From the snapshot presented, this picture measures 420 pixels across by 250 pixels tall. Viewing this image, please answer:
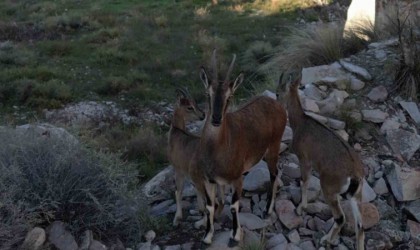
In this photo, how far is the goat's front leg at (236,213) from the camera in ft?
19.4

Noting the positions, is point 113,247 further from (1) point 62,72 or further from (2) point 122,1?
(2) point 122,1

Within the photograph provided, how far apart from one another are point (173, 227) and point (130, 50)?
10109 millimetres

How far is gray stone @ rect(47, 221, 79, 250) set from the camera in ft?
18.7

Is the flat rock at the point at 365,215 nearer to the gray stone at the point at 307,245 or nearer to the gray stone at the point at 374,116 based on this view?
the gray stone at the point at 307,245

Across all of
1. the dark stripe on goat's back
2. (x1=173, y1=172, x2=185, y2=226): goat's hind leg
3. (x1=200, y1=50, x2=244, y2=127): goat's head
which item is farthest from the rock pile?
(x1=200, y1=50, x2=244, y2=127): goat's head

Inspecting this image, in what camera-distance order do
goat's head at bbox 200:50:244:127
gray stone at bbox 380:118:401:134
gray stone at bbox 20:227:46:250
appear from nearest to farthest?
goat's head at bbox 200:50:244:127 < gray stone at bbox 20:227:46:250 < gray stone at bbox 380:118:401:134

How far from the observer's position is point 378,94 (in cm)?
931

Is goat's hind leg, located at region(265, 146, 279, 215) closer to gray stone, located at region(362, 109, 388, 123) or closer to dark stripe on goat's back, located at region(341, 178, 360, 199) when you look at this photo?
dark stripe on goat's back, located at region(341, 178, 360, 199)

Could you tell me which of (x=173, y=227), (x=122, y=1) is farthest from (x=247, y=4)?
(x=173, y=227)

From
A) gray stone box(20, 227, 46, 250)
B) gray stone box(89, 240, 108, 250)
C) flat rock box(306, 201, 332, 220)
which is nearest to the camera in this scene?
gray stone box(20, 227, 46, 250)

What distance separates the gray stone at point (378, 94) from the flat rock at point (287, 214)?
329 centimetres

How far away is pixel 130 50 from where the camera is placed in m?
15.9

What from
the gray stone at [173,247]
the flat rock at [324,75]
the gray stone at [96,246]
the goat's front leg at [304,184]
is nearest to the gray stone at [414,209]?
the goat's front leg at [304,184]

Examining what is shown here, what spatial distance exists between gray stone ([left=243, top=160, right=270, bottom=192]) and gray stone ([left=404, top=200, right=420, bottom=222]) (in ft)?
5.71
